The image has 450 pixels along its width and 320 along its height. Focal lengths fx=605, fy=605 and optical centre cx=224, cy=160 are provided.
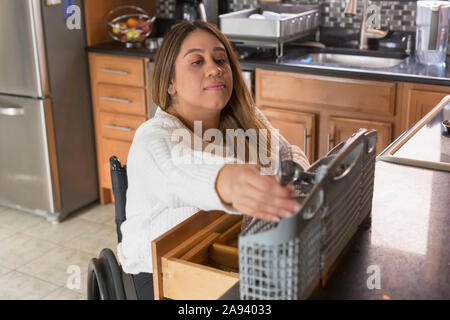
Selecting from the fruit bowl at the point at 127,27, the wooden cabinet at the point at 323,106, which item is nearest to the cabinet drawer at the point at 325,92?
the wooden cabinet at the point at 323,106

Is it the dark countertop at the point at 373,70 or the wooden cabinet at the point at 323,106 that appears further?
the wooden cabinet at the point at 323,106

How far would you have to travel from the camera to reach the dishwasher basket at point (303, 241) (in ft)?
2.79

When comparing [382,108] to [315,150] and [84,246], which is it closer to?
[315,150]

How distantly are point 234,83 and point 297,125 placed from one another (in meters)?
1.42

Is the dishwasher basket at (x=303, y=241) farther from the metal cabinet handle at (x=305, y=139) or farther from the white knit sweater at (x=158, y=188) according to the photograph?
the metal cabinet handle at (x=305, y=139)

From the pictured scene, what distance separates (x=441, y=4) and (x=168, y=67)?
1.90 meters

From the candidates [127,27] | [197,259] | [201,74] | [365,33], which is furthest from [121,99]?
[197,259]

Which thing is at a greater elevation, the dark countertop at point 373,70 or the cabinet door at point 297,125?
the dark countertop at point 373,70

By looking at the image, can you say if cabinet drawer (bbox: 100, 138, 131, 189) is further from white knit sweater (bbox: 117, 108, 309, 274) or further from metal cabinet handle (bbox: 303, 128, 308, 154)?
white knit sweater (bbox: 117, 108, 309, 274)

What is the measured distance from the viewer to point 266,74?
3057 millimetres

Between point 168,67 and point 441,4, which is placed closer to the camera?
point 168,67

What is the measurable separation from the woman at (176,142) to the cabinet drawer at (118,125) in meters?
1.81

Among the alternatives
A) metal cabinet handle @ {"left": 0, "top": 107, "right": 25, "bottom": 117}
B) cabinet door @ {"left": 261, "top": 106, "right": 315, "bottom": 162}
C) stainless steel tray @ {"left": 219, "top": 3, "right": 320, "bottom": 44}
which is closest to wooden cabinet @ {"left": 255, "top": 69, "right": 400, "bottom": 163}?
cabinet door @ {"left": 261, "top": 106, "right": 315, "bottom": 162}

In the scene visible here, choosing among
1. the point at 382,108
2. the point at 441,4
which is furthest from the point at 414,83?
the point at 441,4
